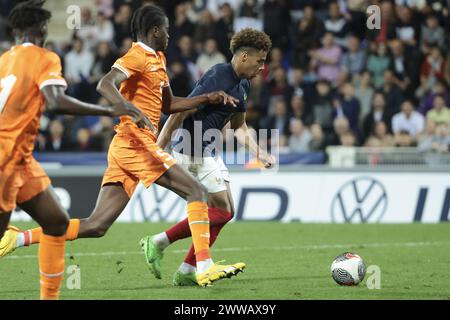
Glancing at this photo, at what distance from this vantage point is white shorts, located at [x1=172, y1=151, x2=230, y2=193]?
8.62 m

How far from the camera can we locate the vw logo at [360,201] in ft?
48.8

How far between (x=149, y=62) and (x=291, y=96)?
1006cm

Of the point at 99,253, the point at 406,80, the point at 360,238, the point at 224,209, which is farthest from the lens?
the point at 406,80

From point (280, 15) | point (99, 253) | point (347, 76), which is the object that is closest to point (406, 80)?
point (347, 76)

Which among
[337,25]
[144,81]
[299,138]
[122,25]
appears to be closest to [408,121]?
[299,138]

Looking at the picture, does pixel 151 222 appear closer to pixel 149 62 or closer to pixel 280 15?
pixel 280 15

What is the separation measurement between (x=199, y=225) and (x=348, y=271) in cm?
128

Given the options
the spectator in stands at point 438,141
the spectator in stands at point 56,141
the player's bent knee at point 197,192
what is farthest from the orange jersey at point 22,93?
the spectator in stands at point 56,141

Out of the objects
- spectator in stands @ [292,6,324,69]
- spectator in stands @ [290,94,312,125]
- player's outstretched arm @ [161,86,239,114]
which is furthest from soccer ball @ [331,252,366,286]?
spectator in stands @ [292,6,324,69]

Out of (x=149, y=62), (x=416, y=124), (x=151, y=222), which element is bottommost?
(x=151, y=222)

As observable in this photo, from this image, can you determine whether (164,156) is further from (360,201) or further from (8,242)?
(360,201)

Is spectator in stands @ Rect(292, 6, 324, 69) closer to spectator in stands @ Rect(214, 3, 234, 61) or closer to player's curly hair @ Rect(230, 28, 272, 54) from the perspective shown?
spectator in stands @ Rect(214, 3, 234, 61)

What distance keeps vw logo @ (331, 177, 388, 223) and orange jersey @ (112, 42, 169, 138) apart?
7127mm
